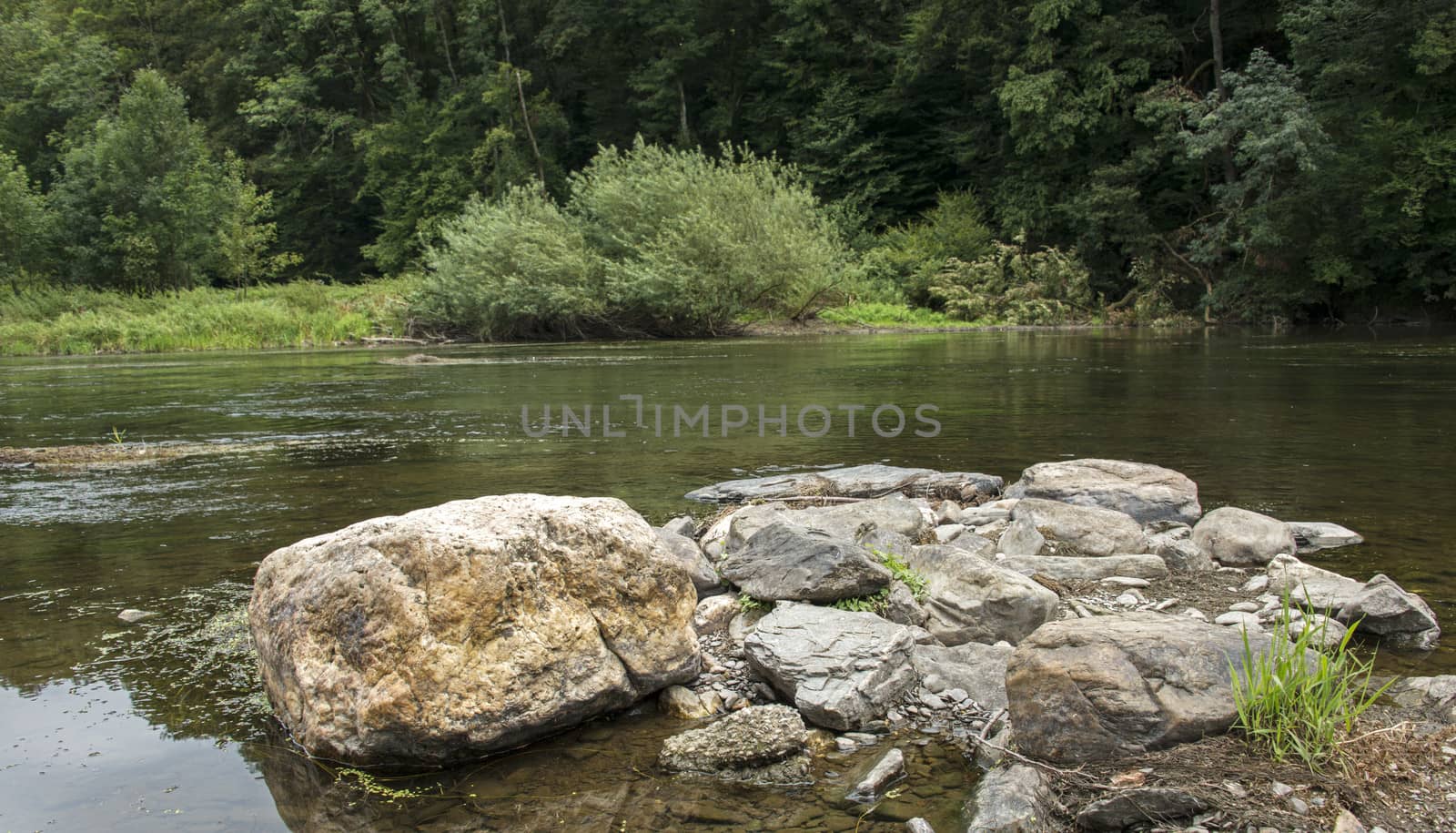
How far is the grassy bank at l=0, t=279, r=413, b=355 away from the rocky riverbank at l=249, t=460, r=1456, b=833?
30.6 meters

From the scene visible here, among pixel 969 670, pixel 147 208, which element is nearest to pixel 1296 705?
pixel 969 670

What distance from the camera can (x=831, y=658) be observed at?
3549 millimetres

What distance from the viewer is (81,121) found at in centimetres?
4947

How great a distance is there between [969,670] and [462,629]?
6.13 feet

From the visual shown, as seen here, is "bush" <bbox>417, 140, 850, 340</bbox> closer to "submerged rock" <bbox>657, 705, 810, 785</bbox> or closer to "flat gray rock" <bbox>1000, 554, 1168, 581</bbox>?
"flat gray rock" <bbox>1000, 554, 1168, 581</bbox>

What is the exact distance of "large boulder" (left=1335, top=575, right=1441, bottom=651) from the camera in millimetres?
3812

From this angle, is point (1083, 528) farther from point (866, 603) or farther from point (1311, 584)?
point (866, 603)

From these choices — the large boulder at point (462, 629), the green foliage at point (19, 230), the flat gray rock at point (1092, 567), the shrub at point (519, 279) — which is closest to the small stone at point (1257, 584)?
the flat gray rock at point (1092, 567)

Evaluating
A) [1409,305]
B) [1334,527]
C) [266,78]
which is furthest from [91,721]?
[266,78]

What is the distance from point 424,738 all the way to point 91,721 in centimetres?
135

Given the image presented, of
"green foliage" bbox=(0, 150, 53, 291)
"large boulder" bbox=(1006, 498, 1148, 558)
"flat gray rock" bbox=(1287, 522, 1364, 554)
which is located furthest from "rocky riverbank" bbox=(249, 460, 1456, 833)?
"green foliage" bbox=(0, 150, 53, 291)

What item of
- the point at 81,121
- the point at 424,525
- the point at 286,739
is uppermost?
the point at 81,121

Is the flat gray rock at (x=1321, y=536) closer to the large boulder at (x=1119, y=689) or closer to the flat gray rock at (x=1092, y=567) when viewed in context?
the flat gray rock at (x=1092, y=567)

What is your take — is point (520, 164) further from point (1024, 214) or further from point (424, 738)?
point (424, 738)
